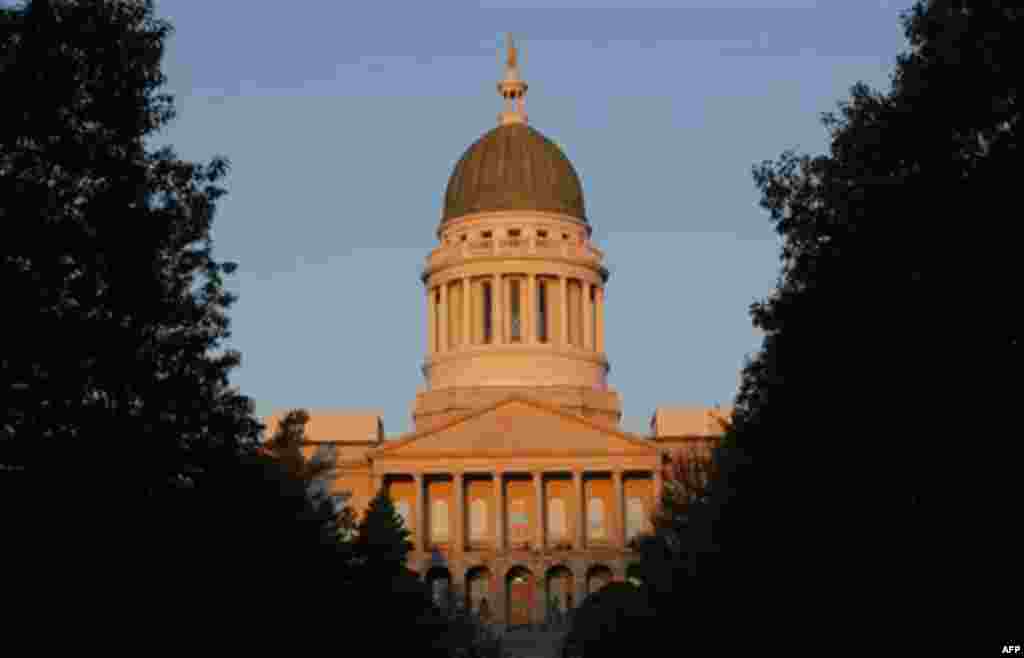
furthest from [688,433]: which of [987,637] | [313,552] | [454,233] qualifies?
[987,637]

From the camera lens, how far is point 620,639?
217 ft

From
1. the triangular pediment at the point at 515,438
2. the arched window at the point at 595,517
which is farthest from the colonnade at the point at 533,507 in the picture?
the triangular pediment at the point at 515,438

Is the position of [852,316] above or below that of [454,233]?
below

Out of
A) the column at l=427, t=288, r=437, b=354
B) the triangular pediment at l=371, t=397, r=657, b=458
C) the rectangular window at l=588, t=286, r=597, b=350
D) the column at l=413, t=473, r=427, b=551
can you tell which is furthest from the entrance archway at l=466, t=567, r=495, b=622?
the rectangular window at l=588, t=286, r=597, b=350

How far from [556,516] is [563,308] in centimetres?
1539

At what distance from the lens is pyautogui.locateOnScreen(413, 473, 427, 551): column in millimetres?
116438

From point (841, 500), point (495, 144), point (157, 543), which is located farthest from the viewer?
point (495, 144)

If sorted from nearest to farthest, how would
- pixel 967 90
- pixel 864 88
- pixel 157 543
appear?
pixel 967 90, pixel 157 543, pixel 864 88

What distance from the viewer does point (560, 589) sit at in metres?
118

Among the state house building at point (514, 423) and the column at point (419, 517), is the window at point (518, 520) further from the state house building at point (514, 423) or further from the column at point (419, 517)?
the column at point (419, 517)

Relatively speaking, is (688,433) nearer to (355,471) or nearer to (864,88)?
(355,471)

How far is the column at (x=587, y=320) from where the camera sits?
130 m

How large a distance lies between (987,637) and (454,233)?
9987cm

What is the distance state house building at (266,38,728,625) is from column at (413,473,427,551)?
127 mm
